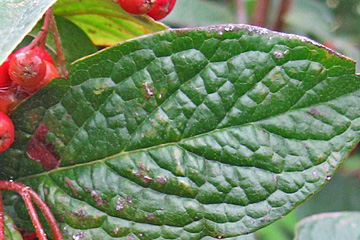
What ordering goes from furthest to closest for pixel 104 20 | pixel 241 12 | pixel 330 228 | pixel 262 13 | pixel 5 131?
pixel 241 12 → pixel 262 13 → pixel 330 228 → pixel 104 20 → pixel 5 131

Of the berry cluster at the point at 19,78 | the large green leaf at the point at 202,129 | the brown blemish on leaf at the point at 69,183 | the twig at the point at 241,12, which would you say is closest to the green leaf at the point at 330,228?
the large green leaf at the point at 202,129

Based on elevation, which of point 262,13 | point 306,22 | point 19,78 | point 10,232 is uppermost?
point 306,22

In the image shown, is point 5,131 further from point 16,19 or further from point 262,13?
point 262,13

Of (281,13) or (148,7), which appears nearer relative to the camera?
(148,7)

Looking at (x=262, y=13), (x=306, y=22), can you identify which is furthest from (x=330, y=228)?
(x=306, y=22)

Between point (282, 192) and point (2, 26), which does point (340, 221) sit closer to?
point (282, 192)

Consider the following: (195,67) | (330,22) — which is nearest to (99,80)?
(195,67)

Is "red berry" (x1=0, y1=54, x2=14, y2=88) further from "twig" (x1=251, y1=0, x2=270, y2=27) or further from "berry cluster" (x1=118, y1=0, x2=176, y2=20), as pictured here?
"twig" (x1=251, y1=0, x2=270, y2=27)
